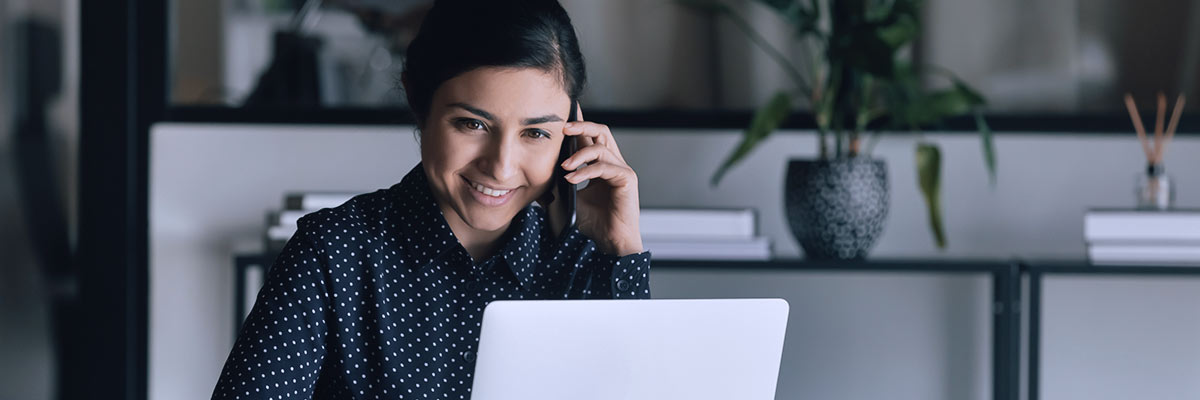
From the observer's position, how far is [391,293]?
1.04 m

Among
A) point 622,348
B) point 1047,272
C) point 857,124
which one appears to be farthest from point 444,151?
point 1047,272

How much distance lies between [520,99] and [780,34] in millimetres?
1265

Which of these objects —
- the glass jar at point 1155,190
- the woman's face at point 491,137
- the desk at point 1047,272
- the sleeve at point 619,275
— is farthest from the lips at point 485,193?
the glass jar at point 1155,190

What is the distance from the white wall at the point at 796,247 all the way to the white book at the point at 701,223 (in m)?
0.27

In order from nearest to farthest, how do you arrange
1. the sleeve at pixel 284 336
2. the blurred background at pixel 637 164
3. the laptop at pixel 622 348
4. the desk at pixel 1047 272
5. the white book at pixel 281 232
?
the laptop at pixel 622 348 < the sleeve at pixel 284 336 < the desk at pixel 1047 272 < the white book at pixel 281 232 < the blurred background at pixel 637 164

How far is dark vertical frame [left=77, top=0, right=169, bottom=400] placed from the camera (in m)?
2.14

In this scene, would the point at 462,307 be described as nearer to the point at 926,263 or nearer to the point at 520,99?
the point at 520,99

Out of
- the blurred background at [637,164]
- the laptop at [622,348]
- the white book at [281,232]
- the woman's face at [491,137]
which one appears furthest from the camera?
the blurred background at [637,164]

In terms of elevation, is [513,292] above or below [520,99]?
below

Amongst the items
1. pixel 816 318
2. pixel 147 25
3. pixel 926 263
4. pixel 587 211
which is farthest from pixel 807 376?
pixel 147 25

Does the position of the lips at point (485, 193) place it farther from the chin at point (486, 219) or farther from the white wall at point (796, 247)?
the white wall at point (796, 247)

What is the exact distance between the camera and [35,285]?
2148 mm

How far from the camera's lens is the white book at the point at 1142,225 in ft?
5.92

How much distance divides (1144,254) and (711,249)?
0.75 meters
